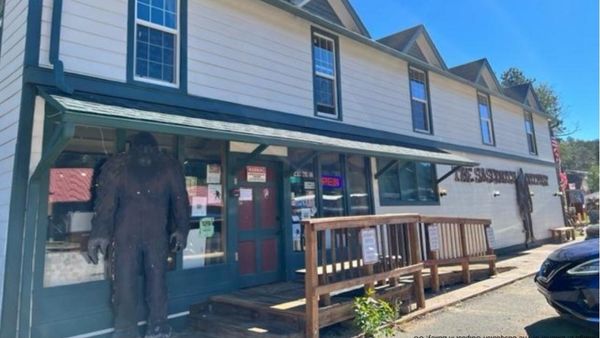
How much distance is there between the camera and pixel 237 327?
14.9ft

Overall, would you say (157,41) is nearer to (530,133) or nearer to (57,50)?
(57,50)

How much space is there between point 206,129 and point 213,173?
1.41m

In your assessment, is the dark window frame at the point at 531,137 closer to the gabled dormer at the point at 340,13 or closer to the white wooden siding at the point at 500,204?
the white wooden siding at the point at 500,204

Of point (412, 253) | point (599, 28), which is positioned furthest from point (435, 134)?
point (599, 28)

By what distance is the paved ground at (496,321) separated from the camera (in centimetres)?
474

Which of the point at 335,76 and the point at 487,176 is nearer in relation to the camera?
the point at 335,76

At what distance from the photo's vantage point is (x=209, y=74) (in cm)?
613

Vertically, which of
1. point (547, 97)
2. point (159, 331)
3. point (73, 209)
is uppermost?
point (547, 97)

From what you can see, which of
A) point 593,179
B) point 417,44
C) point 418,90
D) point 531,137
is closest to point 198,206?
point 418,90

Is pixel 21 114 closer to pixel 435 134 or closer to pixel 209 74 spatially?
pixel 209 74

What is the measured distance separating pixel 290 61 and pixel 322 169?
2204mm

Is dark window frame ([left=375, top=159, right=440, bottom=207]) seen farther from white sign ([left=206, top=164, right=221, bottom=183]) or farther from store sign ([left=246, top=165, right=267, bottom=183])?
white sign ([left=206, top=164, right=221, bottom=183])

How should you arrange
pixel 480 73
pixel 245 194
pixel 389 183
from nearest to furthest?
pixel 245 194, pixel 389 183, pixel 480 73

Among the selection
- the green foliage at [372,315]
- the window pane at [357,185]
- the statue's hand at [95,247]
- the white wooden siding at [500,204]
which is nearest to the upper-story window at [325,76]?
the window pane at [357,185]
